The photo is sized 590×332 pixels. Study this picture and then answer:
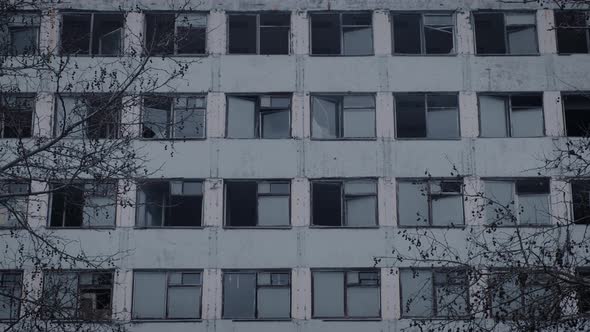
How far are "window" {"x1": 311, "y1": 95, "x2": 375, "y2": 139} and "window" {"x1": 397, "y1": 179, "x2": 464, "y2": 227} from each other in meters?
2.10

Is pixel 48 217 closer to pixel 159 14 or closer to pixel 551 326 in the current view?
pixel 159 14

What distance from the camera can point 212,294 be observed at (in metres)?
26.1

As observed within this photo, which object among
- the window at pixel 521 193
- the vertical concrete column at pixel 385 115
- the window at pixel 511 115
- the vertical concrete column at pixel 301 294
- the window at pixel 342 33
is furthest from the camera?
the window at pixel 342 33

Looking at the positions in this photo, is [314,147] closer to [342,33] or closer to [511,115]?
[342,33]

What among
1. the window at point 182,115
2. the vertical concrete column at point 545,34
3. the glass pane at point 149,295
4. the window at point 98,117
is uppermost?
the vertical concrete column at point 545,34

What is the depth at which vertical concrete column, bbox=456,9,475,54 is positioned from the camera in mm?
28031

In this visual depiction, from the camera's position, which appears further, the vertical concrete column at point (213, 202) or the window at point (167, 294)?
the vertical concrete column at point (213, 202)

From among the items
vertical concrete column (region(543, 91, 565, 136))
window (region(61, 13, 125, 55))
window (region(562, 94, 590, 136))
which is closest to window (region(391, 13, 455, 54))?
vertical concrete column (region(543, 91, 565, 136))

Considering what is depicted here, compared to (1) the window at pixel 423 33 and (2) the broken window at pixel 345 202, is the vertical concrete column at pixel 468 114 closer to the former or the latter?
(1) the window at pixel 423 33

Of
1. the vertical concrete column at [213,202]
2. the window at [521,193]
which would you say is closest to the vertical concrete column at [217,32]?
the vertical concrete column at [213,202]

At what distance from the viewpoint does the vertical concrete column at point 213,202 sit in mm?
26659

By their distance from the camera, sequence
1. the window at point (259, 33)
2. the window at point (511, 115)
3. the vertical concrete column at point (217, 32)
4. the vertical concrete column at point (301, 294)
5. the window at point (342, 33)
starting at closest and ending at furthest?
the vertical concrete column at point (301, 294)
the window at point (511, 115)
the vertical concrete column at point (217, 32)
the window at point (259, 33)
the window at point (342, 33)

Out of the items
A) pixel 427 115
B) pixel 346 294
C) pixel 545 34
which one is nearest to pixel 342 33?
pixel 427 115

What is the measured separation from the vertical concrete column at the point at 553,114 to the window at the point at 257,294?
914cm
